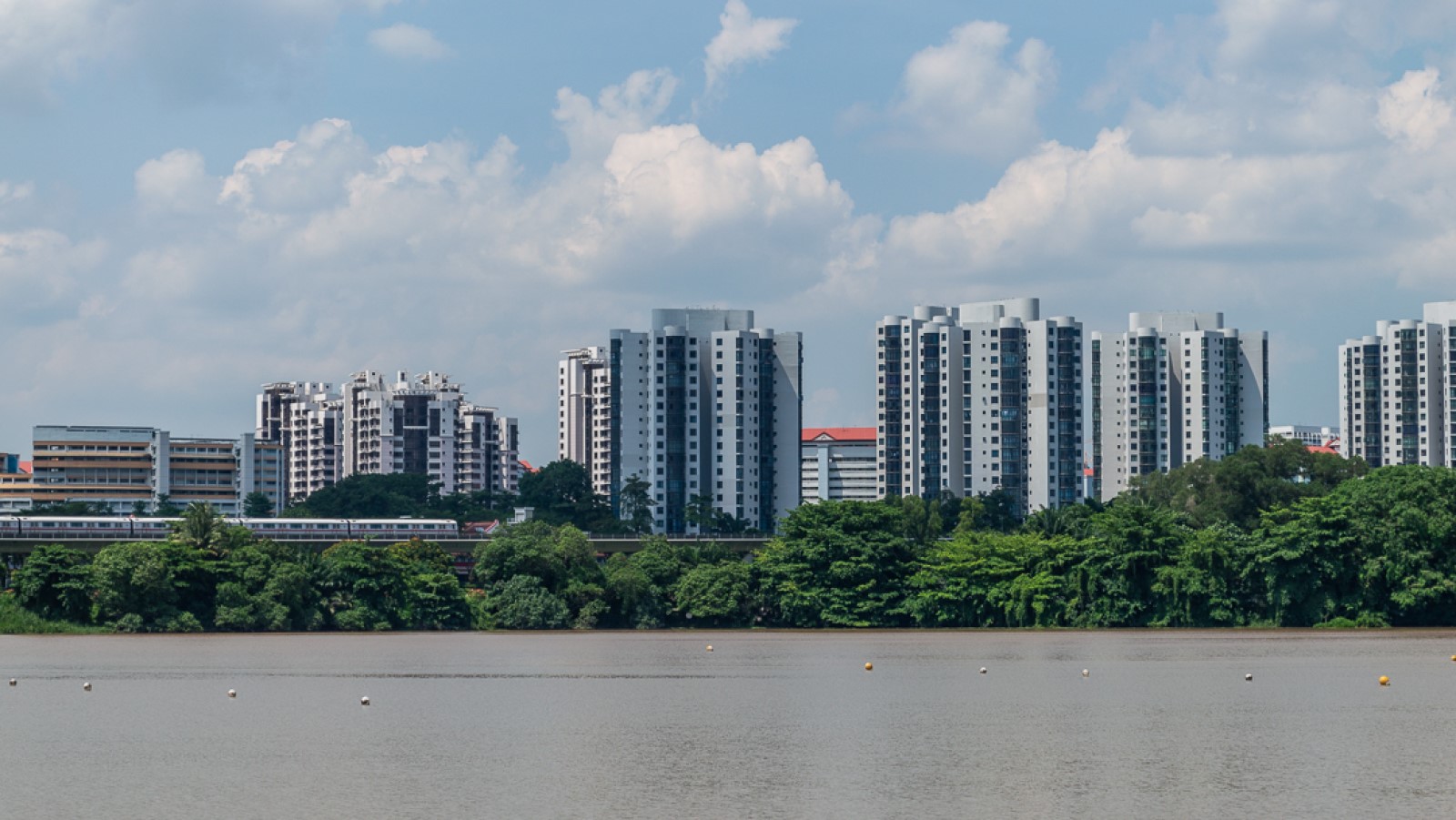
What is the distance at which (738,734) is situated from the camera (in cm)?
4147

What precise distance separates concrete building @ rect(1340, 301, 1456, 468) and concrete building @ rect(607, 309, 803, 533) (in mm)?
58868

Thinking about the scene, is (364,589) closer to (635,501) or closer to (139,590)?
(139,590)

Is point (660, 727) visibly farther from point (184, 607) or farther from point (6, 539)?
point (6, 539)

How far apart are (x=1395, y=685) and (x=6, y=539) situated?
268 ft

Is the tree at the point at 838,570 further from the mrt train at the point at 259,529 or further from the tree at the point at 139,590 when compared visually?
the mrt train at the point at 259,529

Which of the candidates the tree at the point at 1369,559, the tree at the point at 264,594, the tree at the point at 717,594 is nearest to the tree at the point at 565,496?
the tree at the point at 717,594

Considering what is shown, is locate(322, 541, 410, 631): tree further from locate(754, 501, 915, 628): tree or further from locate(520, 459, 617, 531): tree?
locate(520, 459, 617, 531): tree

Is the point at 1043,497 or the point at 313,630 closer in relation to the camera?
the point at 313,630

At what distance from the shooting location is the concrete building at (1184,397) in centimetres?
17462

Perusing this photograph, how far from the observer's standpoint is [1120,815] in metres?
29.3

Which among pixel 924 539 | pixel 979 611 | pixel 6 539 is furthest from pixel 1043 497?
pixel 6 539

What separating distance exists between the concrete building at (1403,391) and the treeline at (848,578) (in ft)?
313

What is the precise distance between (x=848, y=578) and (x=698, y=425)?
3323 inches

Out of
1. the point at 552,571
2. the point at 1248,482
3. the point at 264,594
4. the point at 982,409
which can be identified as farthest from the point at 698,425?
the point at 264,594
